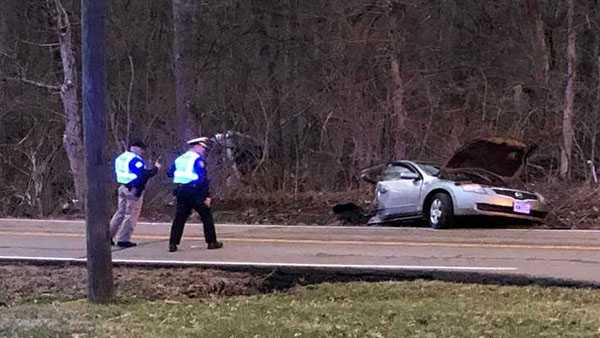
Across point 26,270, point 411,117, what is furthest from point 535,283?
point 411,117

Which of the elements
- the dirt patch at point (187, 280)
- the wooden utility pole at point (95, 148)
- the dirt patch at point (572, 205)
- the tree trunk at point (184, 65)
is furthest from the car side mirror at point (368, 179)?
the wooden utility pole at point (95, 148)

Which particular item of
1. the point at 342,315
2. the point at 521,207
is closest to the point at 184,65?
the point at 521,207

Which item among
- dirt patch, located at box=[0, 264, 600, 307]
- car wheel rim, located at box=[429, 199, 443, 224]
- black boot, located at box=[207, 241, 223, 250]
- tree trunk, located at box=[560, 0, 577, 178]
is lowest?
dirt patch, located at box=[0, 264, 600, 307]

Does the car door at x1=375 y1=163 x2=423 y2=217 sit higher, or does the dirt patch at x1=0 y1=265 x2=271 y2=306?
the car door at x1=375 y1=163 x2=423 y2=217

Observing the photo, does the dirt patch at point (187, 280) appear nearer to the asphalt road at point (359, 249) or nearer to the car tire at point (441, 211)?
the asphalt road at point (359, 249)

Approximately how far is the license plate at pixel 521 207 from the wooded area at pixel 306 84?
7.55 metres

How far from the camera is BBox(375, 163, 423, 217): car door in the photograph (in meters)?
19.7

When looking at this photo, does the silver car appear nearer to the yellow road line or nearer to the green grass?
the yellow road line

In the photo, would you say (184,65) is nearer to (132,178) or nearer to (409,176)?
(409,176)

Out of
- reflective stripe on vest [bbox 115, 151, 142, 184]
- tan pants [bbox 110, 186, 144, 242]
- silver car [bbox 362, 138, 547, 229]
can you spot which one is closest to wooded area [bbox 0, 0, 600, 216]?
silver car [bbox 362, 138, 547, 229]

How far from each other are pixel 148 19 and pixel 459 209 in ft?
55.2

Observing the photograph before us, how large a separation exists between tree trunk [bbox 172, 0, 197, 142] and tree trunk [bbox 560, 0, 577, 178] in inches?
399

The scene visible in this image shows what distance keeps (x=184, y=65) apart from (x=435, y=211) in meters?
11.8

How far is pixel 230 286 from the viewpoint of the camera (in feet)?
37.0
